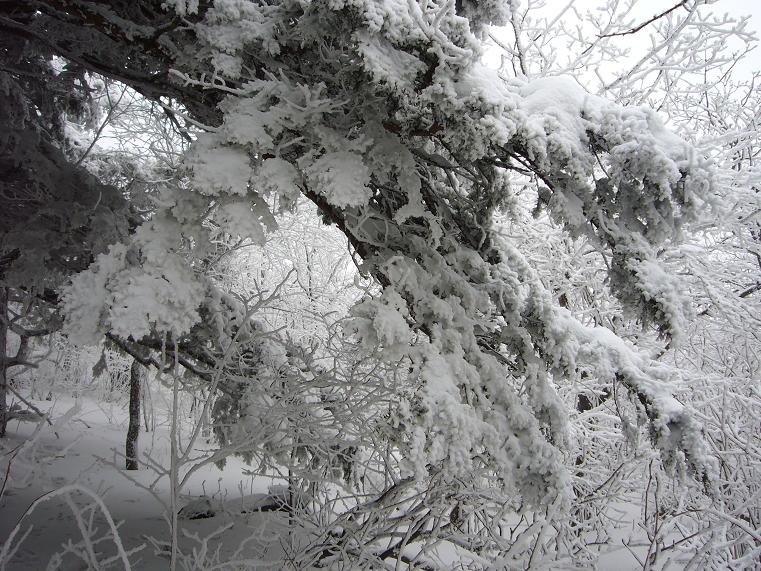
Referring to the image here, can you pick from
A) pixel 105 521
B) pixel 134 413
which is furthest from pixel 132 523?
pixel 134 413

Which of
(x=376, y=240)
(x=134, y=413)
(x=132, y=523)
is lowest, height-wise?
(x=132, y=523)

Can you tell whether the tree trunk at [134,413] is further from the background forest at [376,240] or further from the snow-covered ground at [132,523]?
the background forest at [376,240]

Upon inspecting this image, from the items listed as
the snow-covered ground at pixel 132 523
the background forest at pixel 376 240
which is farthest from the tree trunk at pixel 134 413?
the background forest at pixel 376 240

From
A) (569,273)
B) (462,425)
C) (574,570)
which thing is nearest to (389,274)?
(462,425)

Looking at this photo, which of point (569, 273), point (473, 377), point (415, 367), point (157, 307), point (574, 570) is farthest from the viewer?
point (569, 273)

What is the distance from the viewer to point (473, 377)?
291 centimetres

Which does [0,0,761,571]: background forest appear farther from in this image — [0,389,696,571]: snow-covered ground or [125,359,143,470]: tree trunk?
[125,359,143,470]: tree trunk

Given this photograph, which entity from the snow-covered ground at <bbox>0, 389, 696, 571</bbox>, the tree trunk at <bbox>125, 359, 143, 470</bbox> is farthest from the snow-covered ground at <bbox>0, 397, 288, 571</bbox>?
the tree trunk at <bbox>125, 359, 143, 470</bbox>

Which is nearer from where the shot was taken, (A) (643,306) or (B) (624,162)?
(B) (624,162)

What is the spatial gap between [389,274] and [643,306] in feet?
4.75

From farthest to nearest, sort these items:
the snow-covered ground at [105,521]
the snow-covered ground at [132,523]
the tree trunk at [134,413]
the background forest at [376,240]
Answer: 1. the tree trunk at [134,413]
2. the snow-covered ground at [105,521]
3. the snow-covered ground at [132,523]
4. the background forest at [376,240]

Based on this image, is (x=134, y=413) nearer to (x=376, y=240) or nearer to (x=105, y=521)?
(x=105, y=521)

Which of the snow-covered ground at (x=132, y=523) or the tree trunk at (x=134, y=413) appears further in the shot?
the tree trunk at (x=134, y=413)

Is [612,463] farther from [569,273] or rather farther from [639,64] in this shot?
[639,64]
